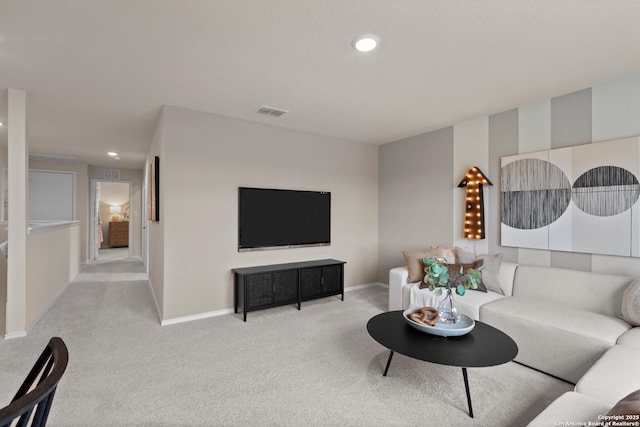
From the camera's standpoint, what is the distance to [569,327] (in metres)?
2.35

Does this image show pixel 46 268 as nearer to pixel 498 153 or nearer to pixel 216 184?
pixel 216 184

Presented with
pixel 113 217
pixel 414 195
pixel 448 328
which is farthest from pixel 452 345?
pixel 113 217

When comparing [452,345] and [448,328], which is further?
[448,328]

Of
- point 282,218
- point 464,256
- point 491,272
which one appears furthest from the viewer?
point 282,218

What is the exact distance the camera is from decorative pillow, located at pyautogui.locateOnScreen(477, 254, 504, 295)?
10.8 ft

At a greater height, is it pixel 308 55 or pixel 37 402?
pixel 308 55

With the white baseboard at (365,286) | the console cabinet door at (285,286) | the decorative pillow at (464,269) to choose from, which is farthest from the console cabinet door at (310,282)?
the decorative pillow at (464,269)

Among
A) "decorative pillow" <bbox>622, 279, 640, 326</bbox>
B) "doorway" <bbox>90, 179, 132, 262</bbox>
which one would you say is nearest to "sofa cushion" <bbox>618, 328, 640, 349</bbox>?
"decorative pillow" <bbox>622, 279, 640, 326</bbox>

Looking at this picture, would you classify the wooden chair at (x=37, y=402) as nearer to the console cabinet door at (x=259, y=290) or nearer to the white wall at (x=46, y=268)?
the console cabinet door at (x=259, y=290)

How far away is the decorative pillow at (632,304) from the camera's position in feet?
7.66

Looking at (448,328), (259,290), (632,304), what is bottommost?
(259,290)

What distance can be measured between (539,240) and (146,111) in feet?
15.3

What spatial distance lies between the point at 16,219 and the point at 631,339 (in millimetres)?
5308

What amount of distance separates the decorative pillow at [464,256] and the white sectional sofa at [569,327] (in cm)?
29
